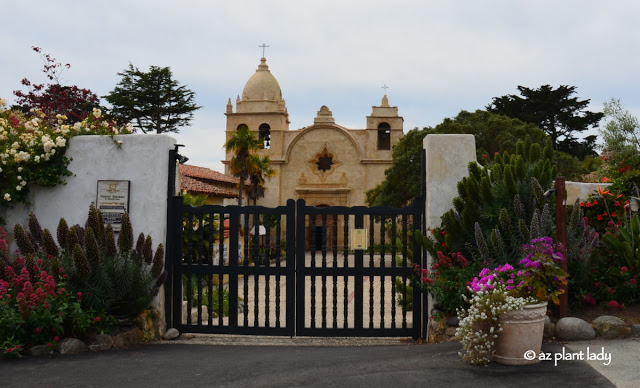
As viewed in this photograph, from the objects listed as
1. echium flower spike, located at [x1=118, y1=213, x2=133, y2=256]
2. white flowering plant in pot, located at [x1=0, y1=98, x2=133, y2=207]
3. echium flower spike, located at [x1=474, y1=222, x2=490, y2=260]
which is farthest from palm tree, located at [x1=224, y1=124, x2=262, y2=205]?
echium flower spike, located at [x1=474, y1=222, x2=490, y2=260]

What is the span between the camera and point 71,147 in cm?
754

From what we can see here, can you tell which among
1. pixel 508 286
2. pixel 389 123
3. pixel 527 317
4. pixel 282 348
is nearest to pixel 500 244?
pixel 508 286

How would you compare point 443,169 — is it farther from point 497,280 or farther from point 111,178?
point 111,178

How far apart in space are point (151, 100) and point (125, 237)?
111ft

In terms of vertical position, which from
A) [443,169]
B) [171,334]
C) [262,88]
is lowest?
[171,334]

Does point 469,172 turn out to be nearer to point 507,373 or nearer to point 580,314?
point 580,314

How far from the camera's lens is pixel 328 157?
4000cm

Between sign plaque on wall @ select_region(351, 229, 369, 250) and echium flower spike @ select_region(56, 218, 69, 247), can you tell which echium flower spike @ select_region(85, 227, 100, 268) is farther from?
sign plaque on wall @ select_region(351, 229, 369, 250)

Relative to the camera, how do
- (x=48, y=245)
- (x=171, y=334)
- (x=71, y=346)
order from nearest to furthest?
(x=71, y=346), (x=48, y=245), (x=171, y=334)

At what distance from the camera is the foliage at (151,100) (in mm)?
38438

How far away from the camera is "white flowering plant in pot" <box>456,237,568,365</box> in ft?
16.8

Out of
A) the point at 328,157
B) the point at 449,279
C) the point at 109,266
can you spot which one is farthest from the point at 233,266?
the point at 328,157

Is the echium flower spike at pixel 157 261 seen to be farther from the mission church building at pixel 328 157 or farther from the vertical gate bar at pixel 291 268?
the mission church building at pixel 328 157

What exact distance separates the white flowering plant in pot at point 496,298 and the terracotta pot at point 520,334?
7cm
